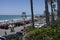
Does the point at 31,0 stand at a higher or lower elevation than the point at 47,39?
higher

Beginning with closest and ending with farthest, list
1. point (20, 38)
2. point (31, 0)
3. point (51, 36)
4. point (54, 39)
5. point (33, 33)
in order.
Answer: point (54, 39) < point (51, 36) < point (33, 33) < point (20, 38) < point (31, 0)

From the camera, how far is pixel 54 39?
512 inches

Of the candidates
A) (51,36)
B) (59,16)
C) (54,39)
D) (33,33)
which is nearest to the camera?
(54,39)

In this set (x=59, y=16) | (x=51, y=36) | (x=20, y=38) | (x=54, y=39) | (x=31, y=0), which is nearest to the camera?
(x=54, y=39)

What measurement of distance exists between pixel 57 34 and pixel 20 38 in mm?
5118

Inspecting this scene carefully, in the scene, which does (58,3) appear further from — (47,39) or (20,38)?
(47,39)

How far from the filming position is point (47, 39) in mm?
13625

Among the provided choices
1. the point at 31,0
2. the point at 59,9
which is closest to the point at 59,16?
the point at 59,9

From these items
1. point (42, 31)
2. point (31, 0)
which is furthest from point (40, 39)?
point (31, 0)

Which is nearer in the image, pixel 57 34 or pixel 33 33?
pixel 57 34

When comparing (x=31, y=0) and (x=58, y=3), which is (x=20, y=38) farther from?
(x=58, y=3)

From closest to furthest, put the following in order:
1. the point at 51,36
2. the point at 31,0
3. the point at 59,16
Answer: the point at 51,36 → the point at 31,0 → the point at 59,16

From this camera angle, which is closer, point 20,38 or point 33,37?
A: point 33,37

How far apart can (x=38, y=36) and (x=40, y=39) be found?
0.35 meters
